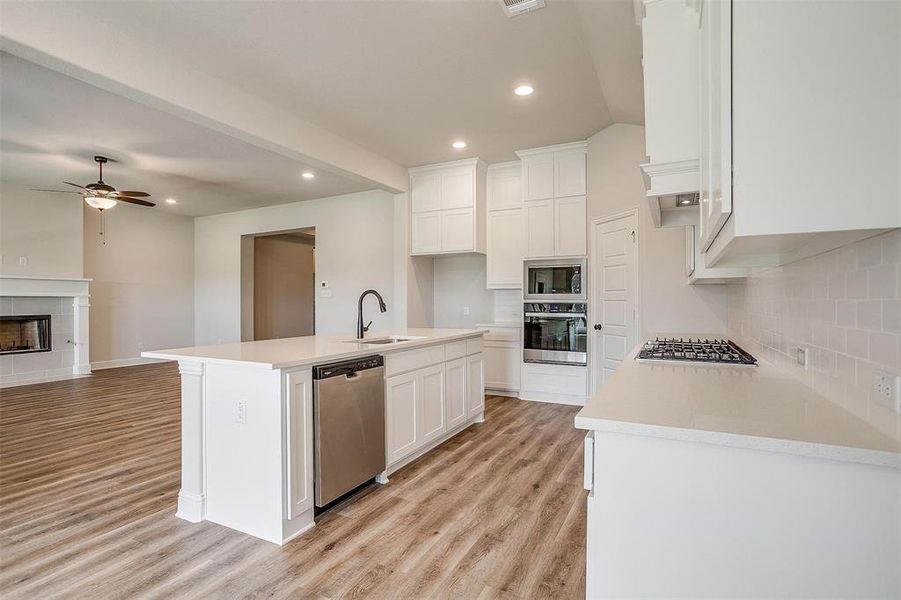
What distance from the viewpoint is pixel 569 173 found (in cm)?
486

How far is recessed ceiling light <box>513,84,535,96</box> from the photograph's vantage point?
139 inches

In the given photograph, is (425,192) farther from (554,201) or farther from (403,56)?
(403,56)

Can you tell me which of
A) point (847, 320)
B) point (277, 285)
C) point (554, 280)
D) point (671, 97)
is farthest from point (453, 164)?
point (277, 285)

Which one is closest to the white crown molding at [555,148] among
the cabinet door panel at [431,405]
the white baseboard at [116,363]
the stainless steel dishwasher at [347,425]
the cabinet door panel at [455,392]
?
the cabinet door panel at [455,392]

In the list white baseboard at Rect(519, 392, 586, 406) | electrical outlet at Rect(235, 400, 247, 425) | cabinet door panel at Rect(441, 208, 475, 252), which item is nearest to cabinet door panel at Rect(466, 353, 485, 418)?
white baseboard at Rect(519, 392, 586, 406)

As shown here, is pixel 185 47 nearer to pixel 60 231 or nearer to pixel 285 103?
pixel 285 103

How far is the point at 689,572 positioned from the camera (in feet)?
3.40

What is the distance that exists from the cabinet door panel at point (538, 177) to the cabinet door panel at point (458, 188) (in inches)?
25.6

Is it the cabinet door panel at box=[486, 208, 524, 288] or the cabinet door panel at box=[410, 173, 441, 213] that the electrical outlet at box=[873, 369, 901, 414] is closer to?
the cabinet door panel at box=[486, 208, 524, 288]

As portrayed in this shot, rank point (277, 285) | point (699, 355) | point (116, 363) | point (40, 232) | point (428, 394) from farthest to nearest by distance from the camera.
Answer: point (277, 285), point (116, 363), point (40, 232), point (428, 394), point (699, 355)

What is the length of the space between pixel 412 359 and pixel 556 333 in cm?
237

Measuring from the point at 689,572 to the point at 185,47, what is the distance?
12.4 ft

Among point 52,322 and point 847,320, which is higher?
point 847,320

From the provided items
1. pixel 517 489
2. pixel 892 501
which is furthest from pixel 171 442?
pixel 892 501
